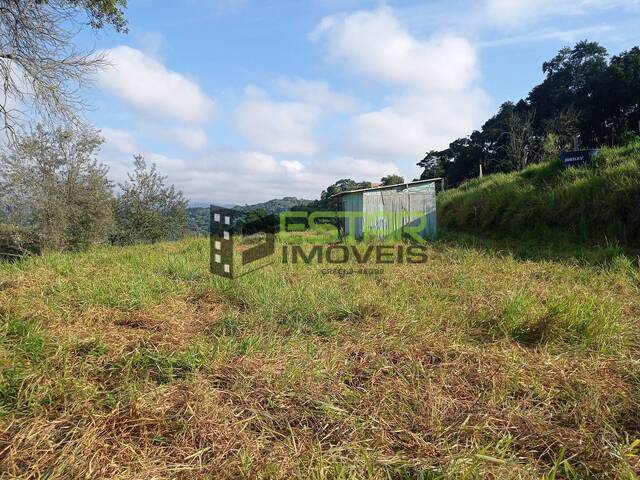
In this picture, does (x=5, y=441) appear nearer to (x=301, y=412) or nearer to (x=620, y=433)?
(x=301, y=412)

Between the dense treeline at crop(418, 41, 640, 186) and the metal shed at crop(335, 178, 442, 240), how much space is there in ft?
30.3

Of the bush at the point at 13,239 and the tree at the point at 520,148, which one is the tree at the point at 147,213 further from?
the tree at the point at 520,148

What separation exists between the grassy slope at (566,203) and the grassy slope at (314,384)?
14.9 ft

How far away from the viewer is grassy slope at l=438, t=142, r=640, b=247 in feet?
23.3

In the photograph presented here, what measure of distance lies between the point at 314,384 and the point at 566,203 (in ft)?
28.9

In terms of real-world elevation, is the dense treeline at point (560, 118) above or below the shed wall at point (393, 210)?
above

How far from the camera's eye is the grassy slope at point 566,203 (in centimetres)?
710

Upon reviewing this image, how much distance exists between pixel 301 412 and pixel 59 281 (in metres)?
3.65

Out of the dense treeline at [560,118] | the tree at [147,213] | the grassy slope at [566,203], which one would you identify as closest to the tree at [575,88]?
the dense treeline at [560,118]

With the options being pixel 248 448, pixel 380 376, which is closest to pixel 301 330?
pixel 380 376

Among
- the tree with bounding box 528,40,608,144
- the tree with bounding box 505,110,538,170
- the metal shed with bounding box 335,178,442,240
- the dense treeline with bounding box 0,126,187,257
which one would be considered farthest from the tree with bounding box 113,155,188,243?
the tree with bounding box 528,40,608,144

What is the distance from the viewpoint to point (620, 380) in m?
2.15

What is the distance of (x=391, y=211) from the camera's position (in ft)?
35.6

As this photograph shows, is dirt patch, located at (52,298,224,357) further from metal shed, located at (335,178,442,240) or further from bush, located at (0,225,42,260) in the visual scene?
bush, located at (0,225,42,260)
